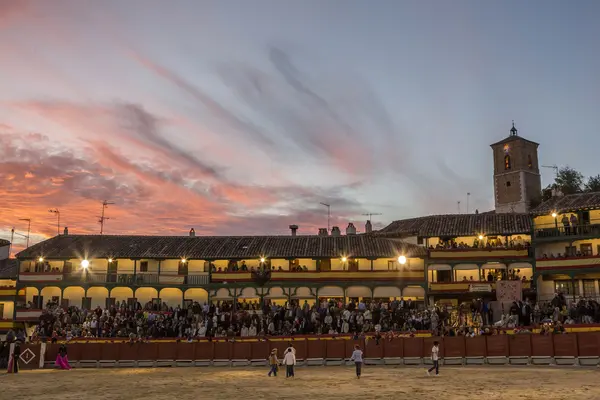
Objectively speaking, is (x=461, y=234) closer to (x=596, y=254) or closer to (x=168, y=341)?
(x=596, y=254)

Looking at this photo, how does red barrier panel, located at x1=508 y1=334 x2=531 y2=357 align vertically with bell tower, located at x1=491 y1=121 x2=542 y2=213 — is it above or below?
below

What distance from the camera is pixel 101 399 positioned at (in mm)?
20906

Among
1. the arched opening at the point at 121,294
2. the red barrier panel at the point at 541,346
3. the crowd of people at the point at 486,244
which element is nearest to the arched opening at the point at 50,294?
the arched opening at the point at 121,294

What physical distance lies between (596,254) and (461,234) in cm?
1047

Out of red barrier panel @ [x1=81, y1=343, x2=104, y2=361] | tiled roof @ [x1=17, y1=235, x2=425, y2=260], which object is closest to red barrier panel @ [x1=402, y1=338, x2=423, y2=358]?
tiled roof @ [x1=17, y1=235, x2=425, y2=260]

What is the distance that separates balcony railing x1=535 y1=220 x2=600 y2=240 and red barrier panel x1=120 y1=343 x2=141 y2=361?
31.7 metres

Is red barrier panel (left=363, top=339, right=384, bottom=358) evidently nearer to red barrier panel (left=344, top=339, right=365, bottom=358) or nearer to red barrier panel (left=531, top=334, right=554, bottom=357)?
red barrier panel (left=344, top=339, right=365, bottom=358)

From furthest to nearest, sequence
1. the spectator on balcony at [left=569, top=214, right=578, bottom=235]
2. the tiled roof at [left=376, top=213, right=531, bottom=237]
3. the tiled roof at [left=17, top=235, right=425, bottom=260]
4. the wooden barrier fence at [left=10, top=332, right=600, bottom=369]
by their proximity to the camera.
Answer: the tiled roof at [left=17, top=235, right=425, bottom=260]
the tiled roof at [left=376, top=213, right=531, bottom=237]
the spectator on balcony at [left=569, top=214, right=578, bottom=235]
the wooden barrier fence at [left=10, top=332, right=600, bottom=369]

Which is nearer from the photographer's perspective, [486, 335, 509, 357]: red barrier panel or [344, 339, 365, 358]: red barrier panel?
[486, 335, 509, 357]: red barrier panel

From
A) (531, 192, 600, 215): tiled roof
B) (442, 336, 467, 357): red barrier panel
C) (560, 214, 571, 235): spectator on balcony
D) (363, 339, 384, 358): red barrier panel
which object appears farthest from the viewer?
(560, 214, 571, 235): spectator on balcony

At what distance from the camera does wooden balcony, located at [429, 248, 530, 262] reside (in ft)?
153

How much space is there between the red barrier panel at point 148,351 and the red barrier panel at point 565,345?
22141mm

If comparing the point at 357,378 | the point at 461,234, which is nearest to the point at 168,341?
the point at 357,378

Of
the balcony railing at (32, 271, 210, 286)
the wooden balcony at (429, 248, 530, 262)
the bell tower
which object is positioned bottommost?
the balcony railing at (32, 271, 210, 286)
